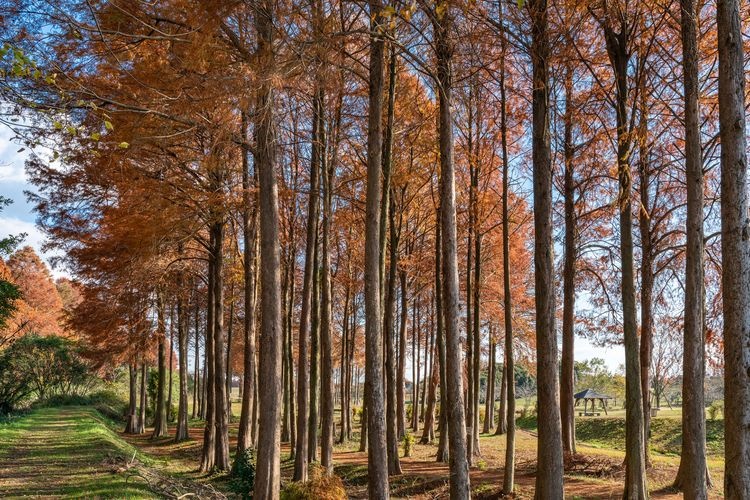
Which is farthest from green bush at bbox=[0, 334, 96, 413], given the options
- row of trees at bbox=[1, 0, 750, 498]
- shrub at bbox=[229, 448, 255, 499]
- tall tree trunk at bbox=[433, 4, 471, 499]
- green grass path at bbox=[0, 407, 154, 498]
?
tall tree trunk at bbox=[433, 4, 471, 499]

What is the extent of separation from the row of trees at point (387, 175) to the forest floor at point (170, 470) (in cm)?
98

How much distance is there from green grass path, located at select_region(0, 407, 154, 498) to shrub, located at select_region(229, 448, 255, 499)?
7.33 ft

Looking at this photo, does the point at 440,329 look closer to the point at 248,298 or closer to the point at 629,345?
the point at 248,298

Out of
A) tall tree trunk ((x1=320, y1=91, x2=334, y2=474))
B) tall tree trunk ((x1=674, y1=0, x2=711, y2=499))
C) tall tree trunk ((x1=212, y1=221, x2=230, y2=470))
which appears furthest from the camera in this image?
tall tree trunk ((x1=212, y1=221, x2=230, y2=470))

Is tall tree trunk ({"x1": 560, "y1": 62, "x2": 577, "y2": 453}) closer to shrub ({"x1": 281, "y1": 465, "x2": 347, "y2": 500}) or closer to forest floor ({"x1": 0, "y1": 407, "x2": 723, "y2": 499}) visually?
forest floor ({"x1": 0, "y1": 407, "x2": 723, "y2": 499})

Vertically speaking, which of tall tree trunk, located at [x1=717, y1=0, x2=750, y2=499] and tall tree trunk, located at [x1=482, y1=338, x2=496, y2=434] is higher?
tall tree trunk, located at [x1=717, y1=0, x2=750, y2=499]

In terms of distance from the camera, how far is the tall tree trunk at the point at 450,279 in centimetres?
727

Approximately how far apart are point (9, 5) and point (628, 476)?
467 inches

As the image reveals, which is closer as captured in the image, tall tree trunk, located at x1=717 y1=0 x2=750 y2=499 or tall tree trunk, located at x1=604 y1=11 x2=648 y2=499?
tall tree trunk, located at x1=717 y1=0 x2=750 y2=499

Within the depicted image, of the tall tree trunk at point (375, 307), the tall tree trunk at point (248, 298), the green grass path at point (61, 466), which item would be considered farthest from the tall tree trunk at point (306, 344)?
the green grass path at point (61, 466)

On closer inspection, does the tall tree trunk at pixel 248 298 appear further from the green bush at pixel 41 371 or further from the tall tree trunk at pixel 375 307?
the green bush at pixel 41 371

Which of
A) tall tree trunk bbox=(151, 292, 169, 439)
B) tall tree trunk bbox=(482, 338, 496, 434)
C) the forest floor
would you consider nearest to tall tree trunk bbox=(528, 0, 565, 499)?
the forest floor

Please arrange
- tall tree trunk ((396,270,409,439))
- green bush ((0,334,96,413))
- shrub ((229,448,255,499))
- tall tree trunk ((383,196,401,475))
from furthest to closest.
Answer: green bush ((0,334,96,413)) → tall tree trunk ((396,270,409,439)) → tall tree trunk ((383,196,401,475)) → shrub ((229,448,255,499))

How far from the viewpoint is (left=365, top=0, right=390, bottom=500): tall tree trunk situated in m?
7.43
